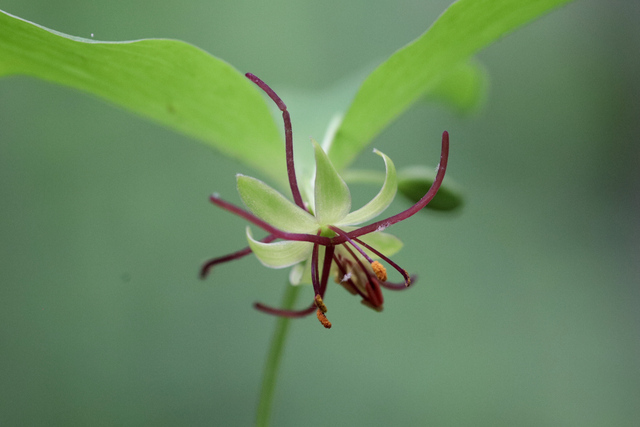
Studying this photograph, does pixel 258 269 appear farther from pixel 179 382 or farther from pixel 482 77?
pixel 482 77

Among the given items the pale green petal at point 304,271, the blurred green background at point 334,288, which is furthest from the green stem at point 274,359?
the blurred green background at point 334,288

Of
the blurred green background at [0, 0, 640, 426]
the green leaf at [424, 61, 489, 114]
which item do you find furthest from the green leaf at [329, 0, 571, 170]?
the blurred green background at [0, 0, 640, 426]

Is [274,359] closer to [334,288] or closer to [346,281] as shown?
[346,281]

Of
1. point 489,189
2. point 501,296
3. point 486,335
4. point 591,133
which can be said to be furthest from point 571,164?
point 486,335

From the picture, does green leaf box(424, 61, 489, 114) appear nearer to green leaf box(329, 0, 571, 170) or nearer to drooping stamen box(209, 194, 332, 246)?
green leaf box(329, 0, 571, 170)

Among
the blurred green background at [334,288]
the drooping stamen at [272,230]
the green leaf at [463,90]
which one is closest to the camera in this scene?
the drooping stamen at [272,230]

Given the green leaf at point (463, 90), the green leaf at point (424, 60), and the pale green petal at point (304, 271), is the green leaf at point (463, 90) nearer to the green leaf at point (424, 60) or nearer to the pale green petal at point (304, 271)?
the green leaf at point (424, 60)

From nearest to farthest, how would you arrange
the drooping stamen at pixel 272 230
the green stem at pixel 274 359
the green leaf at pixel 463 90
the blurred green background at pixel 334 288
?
the drooping stamen at pixel 272 230, the green stem at pixel 274 359, the green leaf at pixel 463 90, the blurred green background at pixel 334 288
